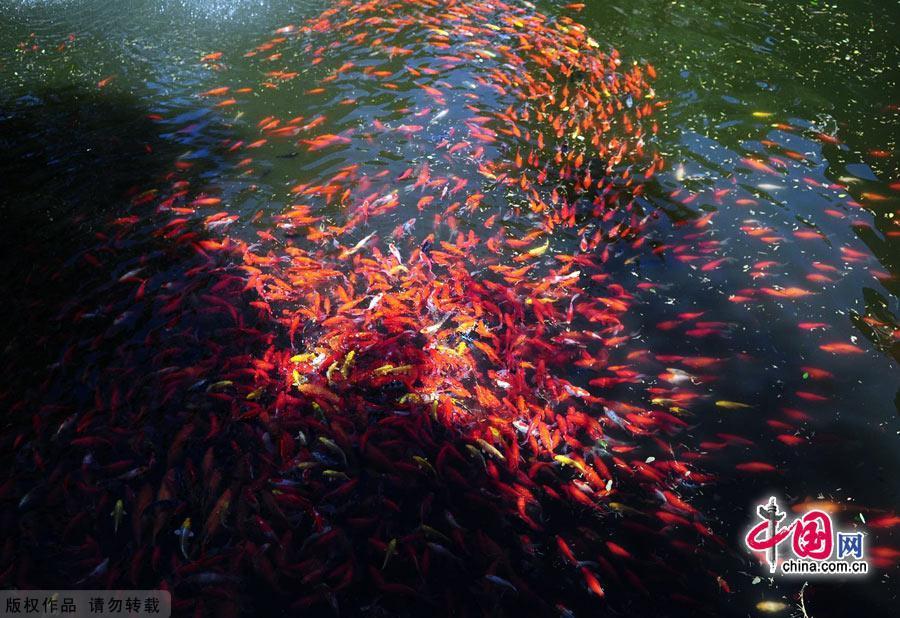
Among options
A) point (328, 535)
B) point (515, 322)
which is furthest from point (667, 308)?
point (328, 535)

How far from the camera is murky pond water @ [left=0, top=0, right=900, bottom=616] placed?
3.28 metres

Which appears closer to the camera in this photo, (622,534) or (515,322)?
(622,534)

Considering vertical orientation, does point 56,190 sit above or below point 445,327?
above

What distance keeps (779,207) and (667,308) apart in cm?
238

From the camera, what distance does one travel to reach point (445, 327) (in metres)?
4.47

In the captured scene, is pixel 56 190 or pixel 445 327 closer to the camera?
pixel 445 327

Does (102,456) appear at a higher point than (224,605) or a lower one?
higher

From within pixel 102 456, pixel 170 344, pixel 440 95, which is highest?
pixel 440 95

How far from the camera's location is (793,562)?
3.33m

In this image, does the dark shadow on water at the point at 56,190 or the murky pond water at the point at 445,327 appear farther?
the dark shadow on water at the point at 56,190

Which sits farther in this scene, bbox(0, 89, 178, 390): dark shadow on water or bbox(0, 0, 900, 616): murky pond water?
bbox(0, 89, 178, 390): dark shadow on water

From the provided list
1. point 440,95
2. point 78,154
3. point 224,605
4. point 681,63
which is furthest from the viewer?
point 681,63

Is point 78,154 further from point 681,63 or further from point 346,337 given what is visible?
point 681,63

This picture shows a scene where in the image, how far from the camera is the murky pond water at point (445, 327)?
3.28m
